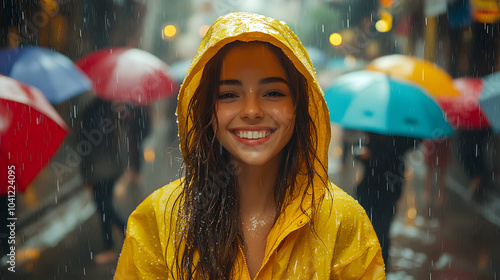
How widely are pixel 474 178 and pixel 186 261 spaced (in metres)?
5.65

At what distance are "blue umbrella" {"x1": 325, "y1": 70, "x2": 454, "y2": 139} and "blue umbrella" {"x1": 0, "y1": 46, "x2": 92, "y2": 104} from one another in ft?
6.76

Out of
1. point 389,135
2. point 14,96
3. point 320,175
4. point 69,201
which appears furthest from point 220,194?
point 69,201

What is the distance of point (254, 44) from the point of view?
5.02 feet

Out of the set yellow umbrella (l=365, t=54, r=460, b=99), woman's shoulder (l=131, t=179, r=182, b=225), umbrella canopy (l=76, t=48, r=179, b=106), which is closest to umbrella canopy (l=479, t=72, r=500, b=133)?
yellow umbrella (l=365, t=54, r=460, b=99)

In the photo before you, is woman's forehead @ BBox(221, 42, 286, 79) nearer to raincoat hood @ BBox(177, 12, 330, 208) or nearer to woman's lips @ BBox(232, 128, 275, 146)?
raincoat hood @ BBox(177, 12, 330, 208)

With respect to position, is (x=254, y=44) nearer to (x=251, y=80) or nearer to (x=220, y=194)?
(x=251, y=80)

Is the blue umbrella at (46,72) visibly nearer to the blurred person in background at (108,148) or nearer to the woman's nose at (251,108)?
the blurred person in background at (108,148)

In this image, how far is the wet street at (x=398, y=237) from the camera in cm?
→ 385

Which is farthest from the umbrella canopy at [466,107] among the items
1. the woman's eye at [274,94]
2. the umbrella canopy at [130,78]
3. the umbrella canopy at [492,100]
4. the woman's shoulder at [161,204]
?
the woman's shoulder at [161,204]

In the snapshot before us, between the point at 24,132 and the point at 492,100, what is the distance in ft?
12.0

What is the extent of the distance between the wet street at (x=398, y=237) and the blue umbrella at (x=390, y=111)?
2.20 ft

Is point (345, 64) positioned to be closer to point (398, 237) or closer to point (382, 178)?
point (398, 237)

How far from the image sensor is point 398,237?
471 cm

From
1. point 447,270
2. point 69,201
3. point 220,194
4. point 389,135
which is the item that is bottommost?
point 447,270
